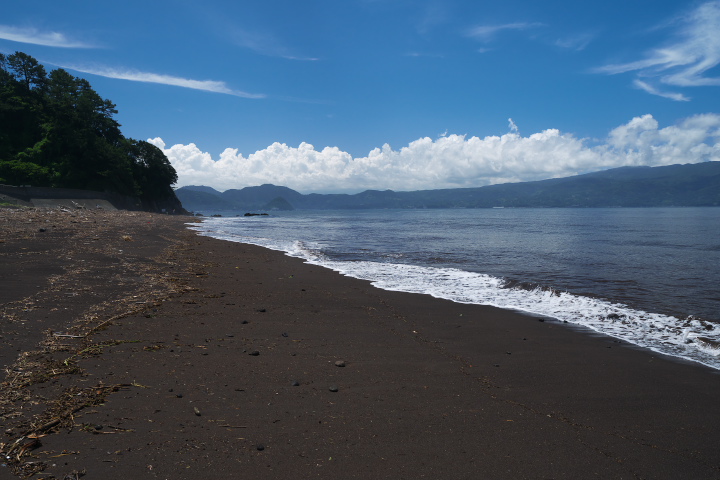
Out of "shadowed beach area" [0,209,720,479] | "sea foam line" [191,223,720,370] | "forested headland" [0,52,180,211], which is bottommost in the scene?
"sea foam line" [191,223,720,370]

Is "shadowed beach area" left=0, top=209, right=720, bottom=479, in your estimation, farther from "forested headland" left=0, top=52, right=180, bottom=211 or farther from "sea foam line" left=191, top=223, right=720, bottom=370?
"forested headland" left=0, top=52, right=180, bottom=211

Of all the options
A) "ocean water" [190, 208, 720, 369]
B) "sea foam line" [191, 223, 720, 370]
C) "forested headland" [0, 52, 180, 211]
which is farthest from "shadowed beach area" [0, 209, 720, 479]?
"forested headland" [0, 52, 180, 211]

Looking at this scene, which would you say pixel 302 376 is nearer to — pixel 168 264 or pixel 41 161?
pixel 168 264

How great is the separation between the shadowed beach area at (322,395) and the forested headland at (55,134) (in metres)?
65.5

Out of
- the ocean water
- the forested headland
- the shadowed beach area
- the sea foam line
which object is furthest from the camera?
the forested headland

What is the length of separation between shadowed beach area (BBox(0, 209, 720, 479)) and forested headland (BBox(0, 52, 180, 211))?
2578 inches

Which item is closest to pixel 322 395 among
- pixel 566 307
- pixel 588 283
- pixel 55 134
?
pixel 566 307

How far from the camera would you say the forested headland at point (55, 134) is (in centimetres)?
6191

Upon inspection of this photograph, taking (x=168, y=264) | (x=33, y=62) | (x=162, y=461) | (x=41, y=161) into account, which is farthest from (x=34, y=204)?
(x=162, y=461)

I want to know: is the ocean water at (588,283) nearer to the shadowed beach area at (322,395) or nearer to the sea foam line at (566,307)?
the sea foam line at (566,307)

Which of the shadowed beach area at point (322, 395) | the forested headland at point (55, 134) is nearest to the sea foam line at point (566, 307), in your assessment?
the shadowed beach area at point (322, 395)

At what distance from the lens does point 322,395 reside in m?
4.58

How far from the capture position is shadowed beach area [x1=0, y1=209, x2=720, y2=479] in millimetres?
3320

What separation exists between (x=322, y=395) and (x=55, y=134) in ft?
261
